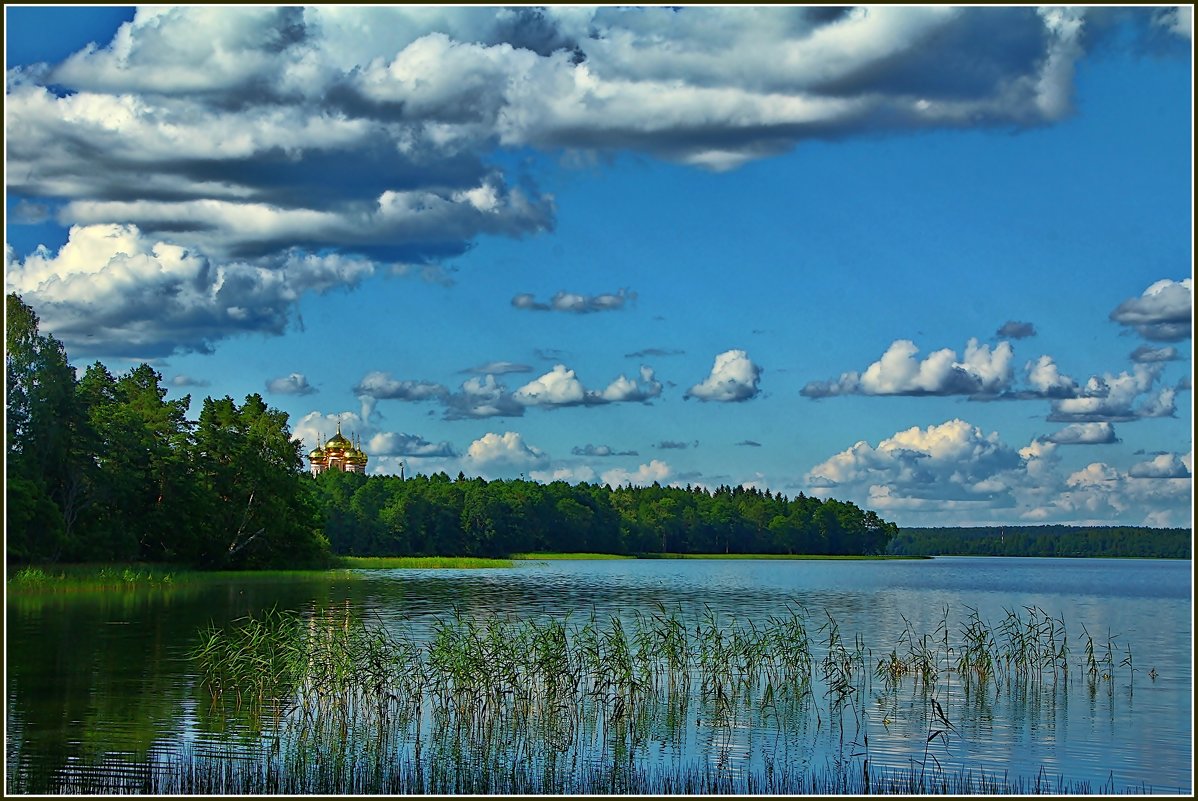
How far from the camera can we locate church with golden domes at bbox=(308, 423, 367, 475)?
193m

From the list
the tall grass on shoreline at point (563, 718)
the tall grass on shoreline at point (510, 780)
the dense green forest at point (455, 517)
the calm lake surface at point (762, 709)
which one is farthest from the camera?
the dense green forest at point (455, 517)

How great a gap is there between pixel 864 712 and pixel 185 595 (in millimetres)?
42490

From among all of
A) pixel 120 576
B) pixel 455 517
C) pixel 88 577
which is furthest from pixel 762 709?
pixel 455 517

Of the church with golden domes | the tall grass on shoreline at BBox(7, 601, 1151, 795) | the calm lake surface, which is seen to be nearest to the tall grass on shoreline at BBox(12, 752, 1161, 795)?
the tall grass on shoreline at BBox(7, 601, 1151, 795)

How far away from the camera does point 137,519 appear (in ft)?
267

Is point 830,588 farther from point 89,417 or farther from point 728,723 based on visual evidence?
point 728,723

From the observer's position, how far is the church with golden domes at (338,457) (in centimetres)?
19300

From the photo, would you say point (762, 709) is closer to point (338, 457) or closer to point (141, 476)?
point (141, 476)

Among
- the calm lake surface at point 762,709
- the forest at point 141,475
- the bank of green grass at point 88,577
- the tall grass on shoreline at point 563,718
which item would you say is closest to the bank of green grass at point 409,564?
the forest at point 141,475

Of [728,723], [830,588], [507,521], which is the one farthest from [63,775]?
[507,521]

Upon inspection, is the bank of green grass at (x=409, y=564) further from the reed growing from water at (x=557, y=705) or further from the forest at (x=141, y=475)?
the reed growing from water at (x=557, y=705)

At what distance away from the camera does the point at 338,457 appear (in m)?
193

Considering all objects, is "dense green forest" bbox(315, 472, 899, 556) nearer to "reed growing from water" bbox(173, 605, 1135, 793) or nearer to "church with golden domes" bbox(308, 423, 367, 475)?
"church with golden domes" bbox(308, 423, 367, 475)

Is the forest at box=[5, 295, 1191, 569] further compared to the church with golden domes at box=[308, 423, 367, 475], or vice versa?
the church with golden domes at box=[308, 423, 367, 475]
